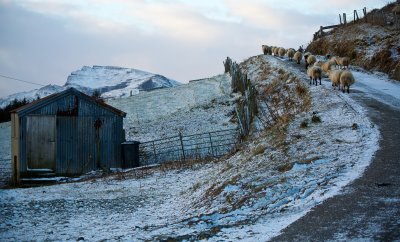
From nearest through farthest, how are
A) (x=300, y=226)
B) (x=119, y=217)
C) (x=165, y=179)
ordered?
(x=300, y=226) → (x=119, y=217) → (x=165, y=179)

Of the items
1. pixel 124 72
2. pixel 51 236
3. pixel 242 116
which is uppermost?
pixel 124 72

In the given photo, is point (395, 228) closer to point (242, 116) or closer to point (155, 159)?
point (242, 116)

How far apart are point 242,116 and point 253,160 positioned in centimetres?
746

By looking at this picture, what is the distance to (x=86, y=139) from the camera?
21.5 meters

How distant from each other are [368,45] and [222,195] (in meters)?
30.3

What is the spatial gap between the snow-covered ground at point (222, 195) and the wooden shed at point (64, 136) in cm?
413

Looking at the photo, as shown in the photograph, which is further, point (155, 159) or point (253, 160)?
point (155, 159)

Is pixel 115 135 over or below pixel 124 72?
below

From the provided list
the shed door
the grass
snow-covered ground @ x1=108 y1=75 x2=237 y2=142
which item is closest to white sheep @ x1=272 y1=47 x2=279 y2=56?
snow-covered ground @ x1=108 y1=75 x2=237 y2=142

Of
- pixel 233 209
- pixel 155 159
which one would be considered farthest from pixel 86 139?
pixel 233 209

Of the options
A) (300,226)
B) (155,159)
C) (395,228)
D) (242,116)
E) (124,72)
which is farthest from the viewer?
(124,72)

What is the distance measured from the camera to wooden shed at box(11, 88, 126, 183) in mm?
20297

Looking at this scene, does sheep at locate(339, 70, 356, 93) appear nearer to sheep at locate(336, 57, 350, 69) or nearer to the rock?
the rock

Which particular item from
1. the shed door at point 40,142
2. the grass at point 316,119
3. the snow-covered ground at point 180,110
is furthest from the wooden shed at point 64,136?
the grass at point 316,119
